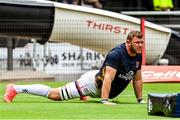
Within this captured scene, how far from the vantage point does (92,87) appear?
13164 mm

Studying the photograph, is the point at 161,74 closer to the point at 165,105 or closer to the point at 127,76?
the point at 127,76

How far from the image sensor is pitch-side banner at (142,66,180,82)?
2012 cm

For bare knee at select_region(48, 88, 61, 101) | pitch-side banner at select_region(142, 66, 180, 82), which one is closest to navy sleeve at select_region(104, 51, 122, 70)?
A: bare knee at select_region(48, 88, 61, 101)

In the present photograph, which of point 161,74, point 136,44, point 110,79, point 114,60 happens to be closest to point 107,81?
point 110,79

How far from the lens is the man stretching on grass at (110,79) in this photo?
41.8 feet

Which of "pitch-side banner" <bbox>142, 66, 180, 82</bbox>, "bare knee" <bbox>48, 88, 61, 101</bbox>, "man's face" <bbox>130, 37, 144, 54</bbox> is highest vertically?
"man's face" <bbox>130, 37, 144, 54</bbox>

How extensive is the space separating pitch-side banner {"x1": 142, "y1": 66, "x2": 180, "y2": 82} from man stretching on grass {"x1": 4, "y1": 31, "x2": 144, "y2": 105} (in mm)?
6727

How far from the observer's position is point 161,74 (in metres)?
20.4

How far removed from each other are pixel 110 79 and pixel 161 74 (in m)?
7.78

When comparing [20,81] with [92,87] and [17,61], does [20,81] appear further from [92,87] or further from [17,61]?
[92,87]

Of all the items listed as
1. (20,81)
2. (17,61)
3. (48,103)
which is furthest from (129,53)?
(17,61)

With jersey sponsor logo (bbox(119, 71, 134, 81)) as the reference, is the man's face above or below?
above

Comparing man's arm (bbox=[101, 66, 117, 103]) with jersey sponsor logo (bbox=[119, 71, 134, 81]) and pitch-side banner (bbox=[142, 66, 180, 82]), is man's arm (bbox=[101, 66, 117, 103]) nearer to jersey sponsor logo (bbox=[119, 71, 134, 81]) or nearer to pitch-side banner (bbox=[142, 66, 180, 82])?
jersey sponsor logo (bbox=[119, 71, 134, 81])

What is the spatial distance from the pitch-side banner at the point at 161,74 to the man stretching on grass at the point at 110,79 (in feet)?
22.1
